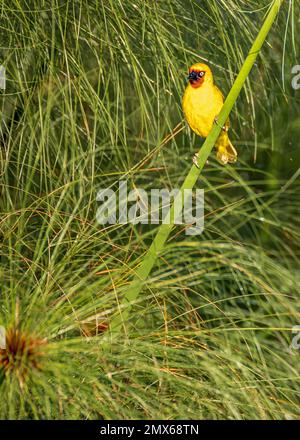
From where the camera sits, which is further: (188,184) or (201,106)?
(201,106)

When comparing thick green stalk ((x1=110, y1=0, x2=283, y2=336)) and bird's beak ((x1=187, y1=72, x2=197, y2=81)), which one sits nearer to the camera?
thick green stalk ((x1=110, y1=0, x2=283, y2=336))

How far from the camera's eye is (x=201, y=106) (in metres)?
1.47

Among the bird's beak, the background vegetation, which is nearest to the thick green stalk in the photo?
the background vegetation

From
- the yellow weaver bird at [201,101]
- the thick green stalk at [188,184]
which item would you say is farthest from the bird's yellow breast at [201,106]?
the thick green stalk at [188,184]

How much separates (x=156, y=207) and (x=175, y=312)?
0.57ft

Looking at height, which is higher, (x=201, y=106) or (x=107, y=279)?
(x=201, y=106)

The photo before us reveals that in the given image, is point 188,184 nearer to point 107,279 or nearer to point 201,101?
point 107,279

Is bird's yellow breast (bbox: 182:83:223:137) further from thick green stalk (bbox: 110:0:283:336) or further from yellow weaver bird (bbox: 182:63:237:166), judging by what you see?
thick green stalk (bbox: 110:0:283:336)

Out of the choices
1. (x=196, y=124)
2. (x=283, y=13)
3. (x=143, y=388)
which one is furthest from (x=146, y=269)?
(x=283, y=13)

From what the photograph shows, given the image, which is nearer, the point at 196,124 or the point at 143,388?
the point at 143,388

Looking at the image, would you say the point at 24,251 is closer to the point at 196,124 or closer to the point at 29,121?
the point at 29,121

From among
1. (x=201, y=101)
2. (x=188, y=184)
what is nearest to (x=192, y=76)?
(x=201, y=101)

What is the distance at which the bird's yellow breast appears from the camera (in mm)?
1472
